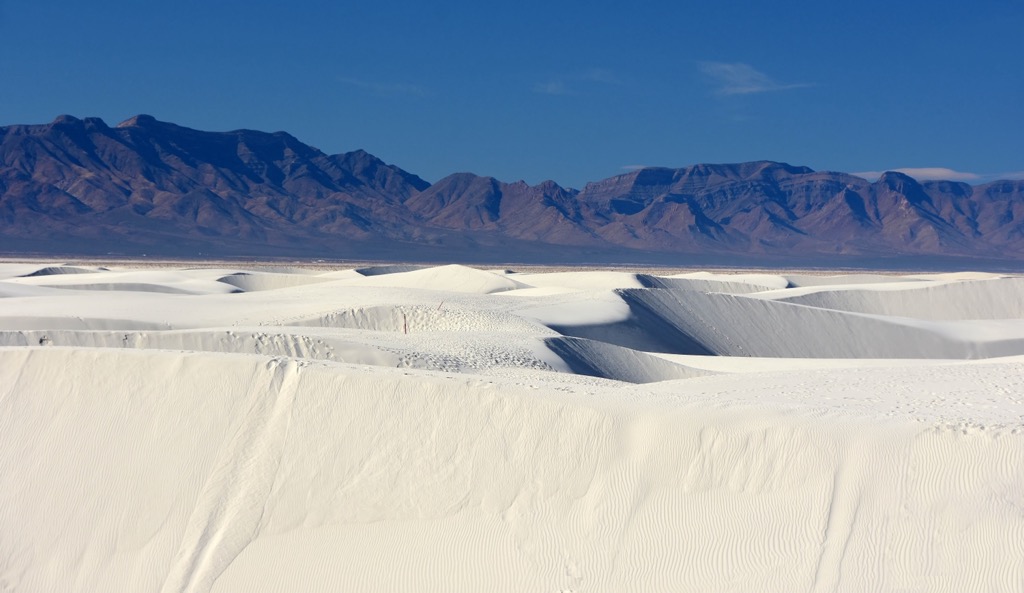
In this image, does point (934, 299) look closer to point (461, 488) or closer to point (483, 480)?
point (483, 480)

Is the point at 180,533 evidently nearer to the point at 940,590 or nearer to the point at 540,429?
the point at 540,429

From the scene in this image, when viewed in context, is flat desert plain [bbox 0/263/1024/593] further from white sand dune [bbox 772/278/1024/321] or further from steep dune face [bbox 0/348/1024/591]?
white sand dune [bbox 772/278/1024/321]

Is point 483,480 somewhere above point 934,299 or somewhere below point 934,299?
below

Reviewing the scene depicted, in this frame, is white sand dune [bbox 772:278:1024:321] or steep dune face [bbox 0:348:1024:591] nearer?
steep dune face [bbox 0:348:1024:591]

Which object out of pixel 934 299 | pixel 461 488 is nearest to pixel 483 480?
pixel 461 488

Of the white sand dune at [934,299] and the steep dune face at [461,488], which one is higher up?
the white sand dune at [934,299]

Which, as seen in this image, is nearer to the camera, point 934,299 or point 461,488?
Answer: point 461,488

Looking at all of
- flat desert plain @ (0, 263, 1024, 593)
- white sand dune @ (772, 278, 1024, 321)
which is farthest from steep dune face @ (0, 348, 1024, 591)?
white sand dune @ (772, 278, 1024, 321)

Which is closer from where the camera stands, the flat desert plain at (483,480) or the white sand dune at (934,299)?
the flat desert plain at (483,480)

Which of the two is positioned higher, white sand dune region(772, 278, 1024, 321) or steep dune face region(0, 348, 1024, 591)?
white sand dune region(772, 278, 1024, 321)

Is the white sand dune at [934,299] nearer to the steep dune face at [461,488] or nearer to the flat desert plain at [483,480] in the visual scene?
the flat desert plain at [483,480]

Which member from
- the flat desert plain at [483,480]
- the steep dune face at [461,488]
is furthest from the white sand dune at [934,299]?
the steep dune face at [461,488]
